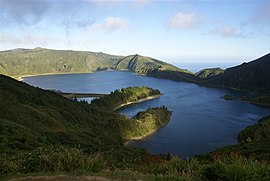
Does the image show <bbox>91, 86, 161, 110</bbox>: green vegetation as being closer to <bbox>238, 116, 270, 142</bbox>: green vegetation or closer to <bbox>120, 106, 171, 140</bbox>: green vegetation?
<bbox>120, 106, 171, 140</bbox>: green vegetation

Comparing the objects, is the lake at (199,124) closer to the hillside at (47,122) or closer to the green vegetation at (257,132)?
the green vegetation at (257,132)

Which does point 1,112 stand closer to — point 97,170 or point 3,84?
point 3,84

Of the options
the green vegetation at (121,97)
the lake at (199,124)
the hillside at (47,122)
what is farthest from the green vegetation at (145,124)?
the green vegetation at (121,97)

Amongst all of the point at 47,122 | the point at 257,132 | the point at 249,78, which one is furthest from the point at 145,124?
the point at 249,78

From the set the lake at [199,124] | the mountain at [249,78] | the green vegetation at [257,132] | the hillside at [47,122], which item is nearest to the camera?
the hillside at [47,122]

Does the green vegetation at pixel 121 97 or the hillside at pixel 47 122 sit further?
the green vegetation at pixel 121 97

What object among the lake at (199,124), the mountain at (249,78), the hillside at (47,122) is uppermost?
the mountain at (249,78)

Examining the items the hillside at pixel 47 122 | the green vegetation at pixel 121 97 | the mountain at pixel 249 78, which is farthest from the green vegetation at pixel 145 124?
the mountain at pixel 249 78

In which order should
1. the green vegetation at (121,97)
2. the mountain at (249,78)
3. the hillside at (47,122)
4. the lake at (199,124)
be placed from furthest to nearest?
the mountain at (249,78), the green vegetation at (121,97), the lake at (199,124), the hillside at (47,122)

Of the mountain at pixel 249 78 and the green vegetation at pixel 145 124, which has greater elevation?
the mountain at pixel 249 78
